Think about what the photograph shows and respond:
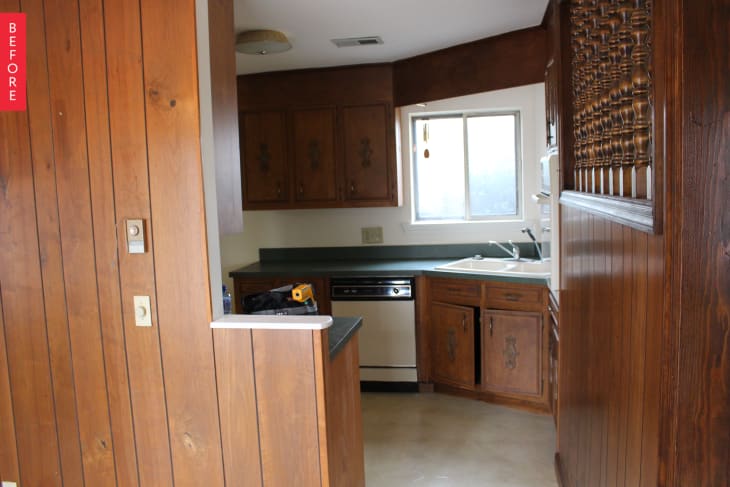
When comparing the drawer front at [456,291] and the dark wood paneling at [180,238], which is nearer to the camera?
the dark wood paneling at [180,238]

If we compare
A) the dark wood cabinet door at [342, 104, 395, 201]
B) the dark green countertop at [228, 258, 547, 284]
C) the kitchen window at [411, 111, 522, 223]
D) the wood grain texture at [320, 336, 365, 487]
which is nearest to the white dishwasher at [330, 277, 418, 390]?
the dark green countertop at [228, 258, 547, 284]

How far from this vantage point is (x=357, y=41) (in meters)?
3.43

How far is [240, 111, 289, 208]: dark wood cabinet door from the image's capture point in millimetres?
4281

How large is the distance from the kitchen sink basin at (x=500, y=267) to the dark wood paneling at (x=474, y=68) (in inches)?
46.4

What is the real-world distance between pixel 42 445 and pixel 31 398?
179 mm

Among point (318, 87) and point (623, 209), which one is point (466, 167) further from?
point (623, 209)

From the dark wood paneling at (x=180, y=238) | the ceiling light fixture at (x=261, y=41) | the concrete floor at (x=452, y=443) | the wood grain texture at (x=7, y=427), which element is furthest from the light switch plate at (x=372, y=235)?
the wood grain texture at (x=7, y=427)

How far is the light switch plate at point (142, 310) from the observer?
1925mm

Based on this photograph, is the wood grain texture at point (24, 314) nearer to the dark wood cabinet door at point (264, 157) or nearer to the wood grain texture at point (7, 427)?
the wood grain texture at point (7, 427)

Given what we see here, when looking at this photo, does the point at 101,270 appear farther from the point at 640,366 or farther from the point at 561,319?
the point at 561,319

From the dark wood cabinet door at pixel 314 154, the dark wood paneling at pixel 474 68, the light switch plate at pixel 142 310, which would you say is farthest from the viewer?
the dark wood cabinet door at pixel 314 154

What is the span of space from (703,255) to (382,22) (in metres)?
2.44

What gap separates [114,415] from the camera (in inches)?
78.1

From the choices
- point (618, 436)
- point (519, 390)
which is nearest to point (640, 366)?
point (618, 436)
